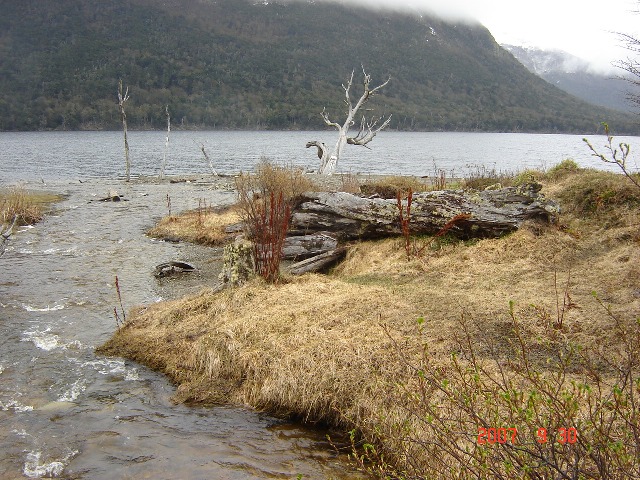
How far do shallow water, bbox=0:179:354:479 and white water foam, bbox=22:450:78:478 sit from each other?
0.01 m

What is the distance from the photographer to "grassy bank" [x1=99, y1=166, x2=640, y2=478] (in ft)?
18.0

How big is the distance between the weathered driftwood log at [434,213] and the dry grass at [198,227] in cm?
377

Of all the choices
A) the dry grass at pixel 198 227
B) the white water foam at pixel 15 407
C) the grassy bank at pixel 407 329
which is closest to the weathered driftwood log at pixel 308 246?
the grassy bank at pixel 407 329

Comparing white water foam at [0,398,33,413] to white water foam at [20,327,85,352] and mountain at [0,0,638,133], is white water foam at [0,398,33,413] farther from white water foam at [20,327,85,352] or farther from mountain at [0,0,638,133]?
mountain at [0,0,638,133]

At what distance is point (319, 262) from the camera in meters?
11.5

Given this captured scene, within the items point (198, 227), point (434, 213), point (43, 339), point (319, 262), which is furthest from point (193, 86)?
point (43, 339)

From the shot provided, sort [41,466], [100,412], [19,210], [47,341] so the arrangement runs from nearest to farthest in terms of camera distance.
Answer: [41,466]
[100,412]
[47,341]
[19,210]

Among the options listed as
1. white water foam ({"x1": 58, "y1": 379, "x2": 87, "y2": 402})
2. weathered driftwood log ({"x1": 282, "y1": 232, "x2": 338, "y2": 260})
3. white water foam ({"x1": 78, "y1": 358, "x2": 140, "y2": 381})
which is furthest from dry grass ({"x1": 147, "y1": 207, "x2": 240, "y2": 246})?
white water foam ({"x1": 58, "y1": 379, "x2": 87, "y2": 402})

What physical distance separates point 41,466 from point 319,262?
711 cm

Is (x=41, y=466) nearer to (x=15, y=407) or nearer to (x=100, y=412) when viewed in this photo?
(x=100, y=412)

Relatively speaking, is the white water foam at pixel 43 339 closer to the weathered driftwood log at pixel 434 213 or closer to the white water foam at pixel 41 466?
the white water foam at pixel 41 466

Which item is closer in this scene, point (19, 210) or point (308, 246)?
point (308, 246)

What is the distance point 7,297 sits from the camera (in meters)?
10.7

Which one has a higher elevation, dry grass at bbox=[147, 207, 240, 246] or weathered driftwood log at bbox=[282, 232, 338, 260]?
weathered driftwood log at bbox=[282, 232, 338, 260]
